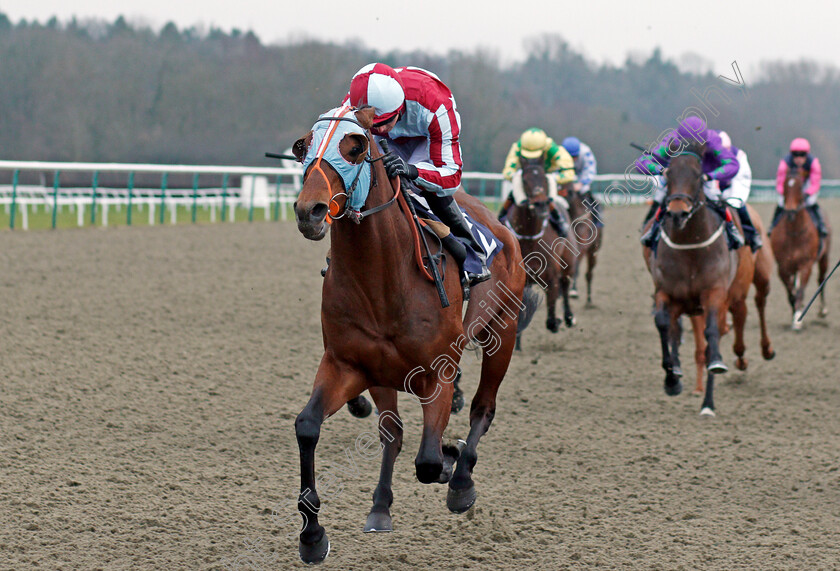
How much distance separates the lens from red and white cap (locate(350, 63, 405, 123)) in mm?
3328

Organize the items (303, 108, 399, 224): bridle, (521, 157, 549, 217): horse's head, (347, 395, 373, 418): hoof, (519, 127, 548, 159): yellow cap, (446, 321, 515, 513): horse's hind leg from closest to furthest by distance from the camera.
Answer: (303, 108, 399, 224): bridle
(347, 395, 373, 418): hoof
(446, 321, 515, 513): horse's hind leg
(521, 157, 549, 217): horse's head
(519, 127, 548, 159): yellow cap

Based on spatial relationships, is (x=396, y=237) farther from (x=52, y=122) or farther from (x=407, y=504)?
(x=52, y=122)

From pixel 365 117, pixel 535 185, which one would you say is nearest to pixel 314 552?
pixel 365 117

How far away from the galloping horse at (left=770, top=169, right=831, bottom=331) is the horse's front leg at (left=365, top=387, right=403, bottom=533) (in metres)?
7.14

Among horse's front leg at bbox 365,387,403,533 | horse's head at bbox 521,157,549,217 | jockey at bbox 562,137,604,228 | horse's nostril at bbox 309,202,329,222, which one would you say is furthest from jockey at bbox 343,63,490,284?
jockey at bbox 562,137,604,228

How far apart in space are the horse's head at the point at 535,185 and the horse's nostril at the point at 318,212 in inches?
219

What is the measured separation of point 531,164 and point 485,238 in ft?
14.0

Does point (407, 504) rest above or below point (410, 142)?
below

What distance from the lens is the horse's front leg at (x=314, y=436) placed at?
130 inches

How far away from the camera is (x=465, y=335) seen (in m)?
3.92

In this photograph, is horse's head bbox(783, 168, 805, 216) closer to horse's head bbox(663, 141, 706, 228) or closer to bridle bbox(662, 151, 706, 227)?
bridle bbox(662, 151, 706, 227)

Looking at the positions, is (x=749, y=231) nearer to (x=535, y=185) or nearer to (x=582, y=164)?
(x=535, y=185)

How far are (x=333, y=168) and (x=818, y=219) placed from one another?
861 cm

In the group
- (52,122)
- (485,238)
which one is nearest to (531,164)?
(485,238)
